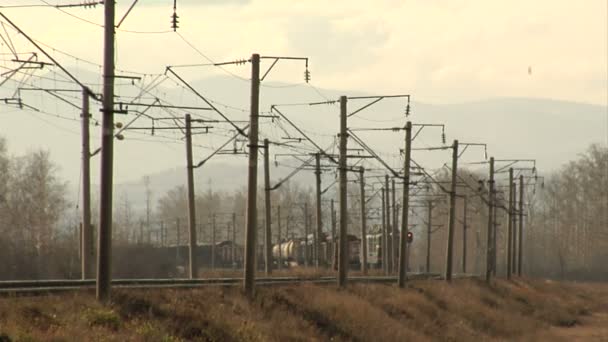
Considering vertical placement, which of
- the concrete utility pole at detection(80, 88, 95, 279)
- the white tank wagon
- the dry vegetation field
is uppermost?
the concrete utility pole at detection(80, 88, 95, 279)

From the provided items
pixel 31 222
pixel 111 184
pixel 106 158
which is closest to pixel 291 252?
pixel 31 222

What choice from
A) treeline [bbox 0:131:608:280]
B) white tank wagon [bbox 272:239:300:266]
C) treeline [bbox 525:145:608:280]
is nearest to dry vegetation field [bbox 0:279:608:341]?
treeline [bbox 0:131:608:280]

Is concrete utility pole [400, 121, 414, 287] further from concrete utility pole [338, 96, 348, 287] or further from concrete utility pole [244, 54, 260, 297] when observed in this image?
concrete utility pole [244, 54, 260, 297]

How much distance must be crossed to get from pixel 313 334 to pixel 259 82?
755cm

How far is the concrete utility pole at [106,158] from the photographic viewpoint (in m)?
26.4

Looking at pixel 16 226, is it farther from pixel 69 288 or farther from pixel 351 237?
pixel 69 288

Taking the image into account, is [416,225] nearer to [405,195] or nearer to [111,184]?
[405,195]

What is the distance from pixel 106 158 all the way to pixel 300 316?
10.8 meters

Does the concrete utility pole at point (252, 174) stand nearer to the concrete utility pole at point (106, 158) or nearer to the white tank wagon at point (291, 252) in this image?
the concrete utility pole at point (106, 158)

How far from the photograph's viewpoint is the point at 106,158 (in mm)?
26328

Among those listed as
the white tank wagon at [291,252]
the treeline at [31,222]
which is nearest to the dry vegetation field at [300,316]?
the treeline at [31,222]

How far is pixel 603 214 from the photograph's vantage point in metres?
144

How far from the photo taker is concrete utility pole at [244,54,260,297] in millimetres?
33938

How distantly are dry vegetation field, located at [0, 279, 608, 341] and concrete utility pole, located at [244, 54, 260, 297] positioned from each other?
752 millimetres
